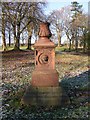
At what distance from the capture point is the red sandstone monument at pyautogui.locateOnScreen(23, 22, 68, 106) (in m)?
7.75

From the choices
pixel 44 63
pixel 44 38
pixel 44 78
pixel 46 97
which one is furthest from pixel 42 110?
pixel 44 38

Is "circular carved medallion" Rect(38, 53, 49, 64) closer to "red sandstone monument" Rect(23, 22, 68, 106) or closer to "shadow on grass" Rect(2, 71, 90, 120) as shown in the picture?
"red sandstone monument" Rect(23, 22, 68, 106)

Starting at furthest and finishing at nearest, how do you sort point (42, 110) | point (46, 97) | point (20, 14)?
1. point (20, 14)
2. point (46, 97)
3. point (42, 110)

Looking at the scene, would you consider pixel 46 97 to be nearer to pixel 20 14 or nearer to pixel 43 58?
pixel 43 58

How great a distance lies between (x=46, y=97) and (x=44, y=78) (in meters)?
0.57

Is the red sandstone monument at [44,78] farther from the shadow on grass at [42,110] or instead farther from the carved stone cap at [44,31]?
the shadow on grass at [42,110]

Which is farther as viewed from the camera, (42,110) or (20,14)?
(20,14)

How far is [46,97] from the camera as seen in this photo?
7762 mm

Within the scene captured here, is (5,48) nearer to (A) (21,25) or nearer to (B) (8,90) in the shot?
(A) (21,25)

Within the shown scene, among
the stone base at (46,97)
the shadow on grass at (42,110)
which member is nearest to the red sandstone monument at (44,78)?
the stone base at (46,97)

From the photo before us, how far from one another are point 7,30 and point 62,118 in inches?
729

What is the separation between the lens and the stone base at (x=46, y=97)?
771 centimetres

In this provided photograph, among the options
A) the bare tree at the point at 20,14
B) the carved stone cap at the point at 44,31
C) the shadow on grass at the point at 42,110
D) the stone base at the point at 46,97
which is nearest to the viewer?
the shadow on grass at the point at 42,110

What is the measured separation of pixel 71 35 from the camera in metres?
37.2
